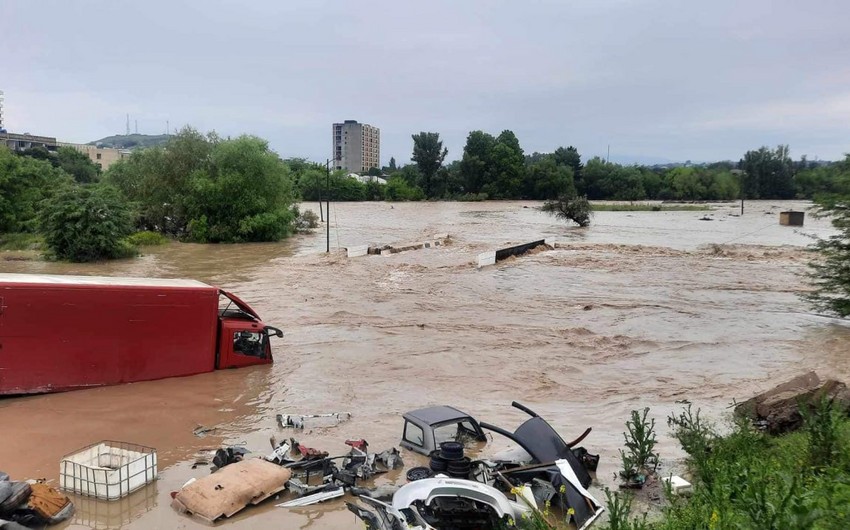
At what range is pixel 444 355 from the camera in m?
16.3

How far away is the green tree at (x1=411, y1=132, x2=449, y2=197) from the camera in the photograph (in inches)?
4587

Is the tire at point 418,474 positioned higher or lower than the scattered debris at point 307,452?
higher

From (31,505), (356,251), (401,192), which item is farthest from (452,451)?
(401,192)

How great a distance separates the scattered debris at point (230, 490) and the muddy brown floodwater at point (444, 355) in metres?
0.18

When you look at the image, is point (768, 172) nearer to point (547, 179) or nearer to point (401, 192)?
point (547, 179)

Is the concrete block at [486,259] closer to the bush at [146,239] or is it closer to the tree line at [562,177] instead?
the bush at [146,239]

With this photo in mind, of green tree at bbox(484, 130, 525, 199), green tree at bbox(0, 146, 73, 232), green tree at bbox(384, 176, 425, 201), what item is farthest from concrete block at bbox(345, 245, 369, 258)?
green tree at bbox(484, 130, 525, 199)

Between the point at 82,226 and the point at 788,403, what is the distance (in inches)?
1300

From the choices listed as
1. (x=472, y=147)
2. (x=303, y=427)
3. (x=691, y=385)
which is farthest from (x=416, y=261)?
(x=472, y=147)

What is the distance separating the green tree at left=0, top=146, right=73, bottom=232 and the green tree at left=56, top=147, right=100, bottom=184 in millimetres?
53180

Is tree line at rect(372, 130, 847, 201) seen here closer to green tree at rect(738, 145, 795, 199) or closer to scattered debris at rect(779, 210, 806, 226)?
green tree at rect(738, 145, 795, 199)

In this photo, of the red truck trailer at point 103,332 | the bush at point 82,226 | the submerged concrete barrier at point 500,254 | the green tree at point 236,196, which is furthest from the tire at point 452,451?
the green tree at point 236,196

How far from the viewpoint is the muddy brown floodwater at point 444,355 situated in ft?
34.1

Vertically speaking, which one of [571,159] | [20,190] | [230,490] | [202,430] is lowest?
[202,430]
